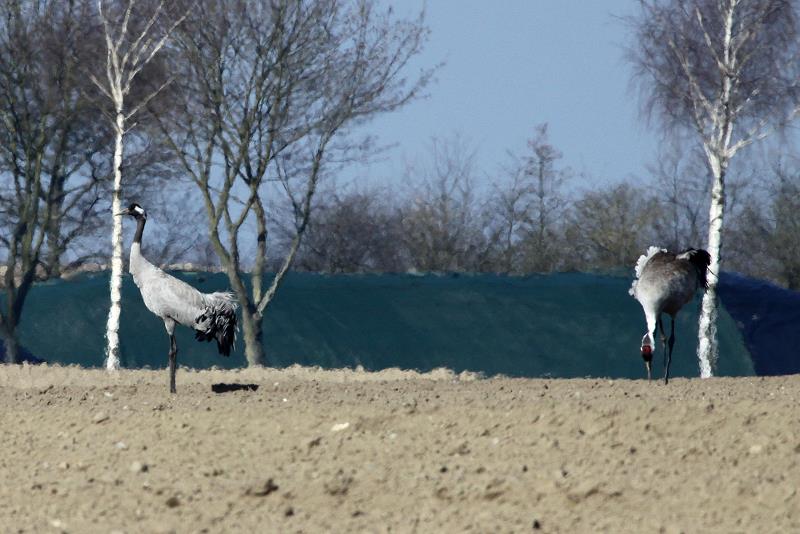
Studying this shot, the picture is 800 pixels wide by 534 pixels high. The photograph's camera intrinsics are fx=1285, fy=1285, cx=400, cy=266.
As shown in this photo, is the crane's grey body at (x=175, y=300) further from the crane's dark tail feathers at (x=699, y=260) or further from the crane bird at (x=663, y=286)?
the crane's dark tail feathers at (x=699, y=260)

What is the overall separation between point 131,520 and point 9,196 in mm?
21193

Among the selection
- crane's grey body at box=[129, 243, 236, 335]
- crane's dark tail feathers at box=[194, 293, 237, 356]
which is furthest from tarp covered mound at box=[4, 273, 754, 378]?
crane's grey body at box=[129, 243, 236, 335]

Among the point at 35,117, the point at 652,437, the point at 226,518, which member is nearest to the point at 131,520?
the point at 226,518

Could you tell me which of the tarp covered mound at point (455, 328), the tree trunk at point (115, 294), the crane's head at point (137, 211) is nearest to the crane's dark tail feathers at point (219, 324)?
the crane's head at point (137, 211)

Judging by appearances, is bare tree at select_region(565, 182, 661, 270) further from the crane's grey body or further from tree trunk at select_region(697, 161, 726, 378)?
the crane's grey body

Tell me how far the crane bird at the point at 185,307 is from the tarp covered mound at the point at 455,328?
766 centimetres

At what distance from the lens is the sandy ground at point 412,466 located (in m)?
6.49

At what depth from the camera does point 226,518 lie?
6.73 meters

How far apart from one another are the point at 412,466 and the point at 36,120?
20.0 meters

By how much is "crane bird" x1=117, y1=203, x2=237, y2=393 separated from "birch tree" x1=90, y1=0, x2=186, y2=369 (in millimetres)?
7248

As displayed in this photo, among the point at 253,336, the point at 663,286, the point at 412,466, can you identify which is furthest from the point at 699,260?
the point at 253,336

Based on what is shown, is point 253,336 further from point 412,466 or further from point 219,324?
point 412,466

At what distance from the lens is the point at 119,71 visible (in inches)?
852

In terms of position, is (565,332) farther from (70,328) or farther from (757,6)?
(70,328)
